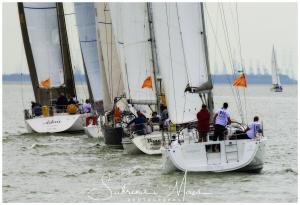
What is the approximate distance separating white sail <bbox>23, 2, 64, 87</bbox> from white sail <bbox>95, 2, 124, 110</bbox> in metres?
7.14

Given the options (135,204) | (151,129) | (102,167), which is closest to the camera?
(135,204)

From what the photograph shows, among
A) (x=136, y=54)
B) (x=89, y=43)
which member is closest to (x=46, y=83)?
(x=89, y=43)

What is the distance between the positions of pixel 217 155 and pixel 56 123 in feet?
60.6

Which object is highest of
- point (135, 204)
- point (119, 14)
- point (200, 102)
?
point (119, 14)

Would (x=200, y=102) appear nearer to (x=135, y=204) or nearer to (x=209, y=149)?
(x=209, y=149)

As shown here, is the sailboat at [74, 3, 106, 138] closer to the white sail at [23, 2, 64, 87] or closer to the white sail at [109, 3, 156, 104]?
the white sail at [23, 2, 64, 87]

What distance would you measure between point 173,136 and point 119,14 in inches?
335

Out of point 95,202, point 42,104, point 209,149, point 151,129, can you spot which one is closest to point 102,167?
point 151,129

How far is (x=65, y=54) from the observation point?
45.7 meters

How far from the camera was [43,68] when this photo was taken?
45094 millimetres

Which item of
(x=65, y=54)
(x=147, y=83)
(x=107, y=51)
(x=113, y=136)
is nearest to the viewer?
(x=147, y=83)

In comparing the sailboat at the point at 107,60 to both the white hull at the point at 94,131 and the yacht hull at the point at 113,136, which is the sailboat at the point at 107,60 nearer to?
the white hull at the point at 94,131

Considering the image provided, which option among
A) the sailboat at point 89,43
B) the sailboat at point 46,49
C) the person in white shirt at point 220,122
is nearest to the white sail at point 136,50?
the person in white shirt at point 220,122

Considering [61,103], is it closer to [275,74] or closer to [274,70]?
[274,70]
